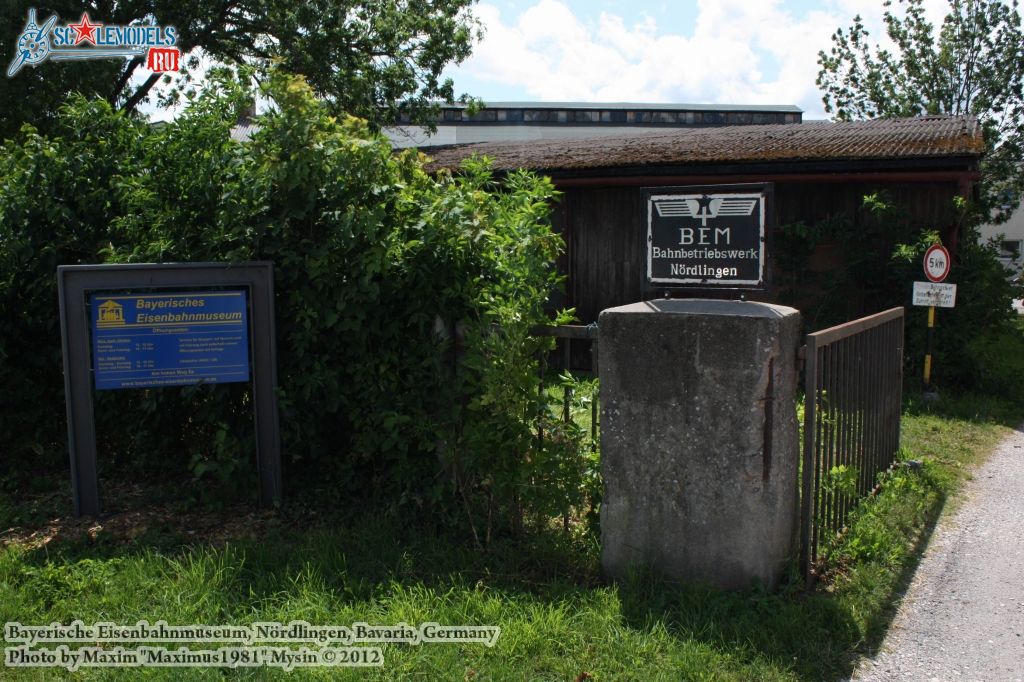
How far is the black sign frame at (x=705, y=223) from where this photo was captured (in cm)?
401

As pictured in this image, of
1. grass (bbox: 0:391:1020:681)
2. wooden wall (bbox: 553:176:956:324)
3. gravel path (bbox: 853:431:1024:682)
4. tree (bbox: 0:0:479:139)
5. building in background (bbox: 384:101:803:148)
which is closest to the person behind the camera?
grass (bbox: 0:391:1020:681)

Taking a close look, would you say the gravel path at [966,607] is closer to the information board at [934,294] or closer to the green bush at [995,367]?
the information board at [934,294]

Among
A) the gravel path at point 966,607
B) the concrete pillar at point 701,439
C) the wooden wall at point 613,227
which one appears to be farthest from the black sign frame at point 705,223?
the wooden wall at point 613,227

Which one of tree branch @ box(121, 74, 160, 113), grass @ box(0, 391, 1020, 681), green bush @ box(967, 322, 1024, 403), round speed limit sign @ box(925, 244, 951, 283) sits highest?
tree branch @ box(121, 74, 160, 113)

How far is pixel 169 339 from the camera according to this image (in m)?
4.99

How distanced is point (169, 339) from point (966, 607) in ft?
14.9

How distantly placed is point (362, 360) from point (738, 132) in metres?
11.6

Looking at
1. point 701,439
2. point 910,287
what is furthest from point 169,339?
point 910,287

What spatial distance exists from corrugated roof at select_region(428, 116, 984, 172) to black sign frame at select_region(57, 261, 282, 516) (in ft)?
15.8

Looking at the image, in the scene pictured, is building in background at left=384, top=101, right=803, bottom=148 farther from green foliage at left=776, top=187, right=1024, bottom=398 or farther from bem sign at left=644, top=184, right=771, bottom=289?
bem sign at left=644, top=184, right=771, bottom=289

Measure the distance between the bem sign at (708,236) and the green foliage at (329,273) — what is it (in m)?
0.61

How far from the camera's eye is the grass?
135 inches

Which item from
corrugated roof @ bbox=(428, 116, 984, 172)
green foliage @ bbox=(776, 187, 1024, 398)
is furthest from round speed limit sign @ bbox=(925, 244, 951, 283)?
corrugated roof @ bbox=(428, 116, 984, 172)

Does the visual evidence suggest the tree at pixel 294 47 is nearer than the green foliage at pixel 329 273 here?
No
